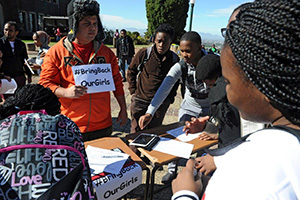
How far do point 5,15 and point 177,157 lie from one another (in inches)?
1138

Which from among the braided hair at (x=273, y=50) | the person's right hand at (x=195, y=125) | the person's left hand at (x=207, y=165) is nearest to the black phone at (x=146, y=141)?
the person's right hand at (x=195, y=125)

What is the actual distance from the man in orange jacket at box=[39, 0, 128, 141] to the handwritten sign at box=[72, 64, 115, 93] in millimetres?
64

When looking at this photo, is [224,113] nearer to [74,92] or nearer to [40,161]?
[40,161]

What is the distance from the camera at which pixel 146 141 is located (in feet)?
6.88

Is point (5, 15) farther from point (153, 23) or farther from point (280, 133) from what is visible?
point (280, 133)

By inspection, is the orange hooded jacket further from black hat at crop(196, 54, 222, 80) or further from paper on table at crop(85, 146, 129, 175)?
black hat at crop(196, 54, 222, 80)

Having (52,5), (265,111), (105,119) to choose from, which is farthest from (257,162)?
(52,5)

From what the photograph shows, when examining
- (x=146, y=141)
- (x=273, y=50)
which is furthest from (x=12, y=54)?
(x=273, y=50)

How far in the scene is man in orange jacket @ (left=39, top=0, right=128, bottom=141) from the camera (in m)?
2.03

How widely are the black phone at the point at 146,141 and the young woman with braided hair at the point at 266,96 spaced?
1379 millimetres

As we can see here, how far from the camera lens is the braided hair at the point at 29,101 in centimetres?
124

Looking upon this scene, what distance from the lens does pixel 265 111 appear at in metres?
0.69

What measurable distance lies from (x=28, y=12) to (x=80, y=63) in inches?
1212

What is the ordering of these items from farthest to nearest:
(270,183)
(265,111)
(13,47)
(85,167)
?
(13,47) < (85,167) < (265,111) < (270,183)
